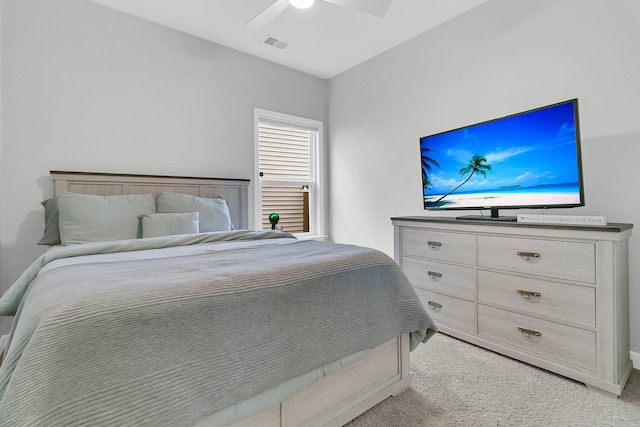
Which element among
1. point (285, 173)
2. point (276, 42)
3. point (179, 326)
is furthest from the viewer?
point (285, 173)

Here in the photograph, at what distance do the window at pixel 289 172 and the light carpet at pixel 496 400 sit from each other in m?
2.32

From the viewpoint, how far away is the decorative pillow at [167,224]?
218 centimetres

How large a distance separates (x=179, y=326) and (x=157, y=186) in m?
2.20

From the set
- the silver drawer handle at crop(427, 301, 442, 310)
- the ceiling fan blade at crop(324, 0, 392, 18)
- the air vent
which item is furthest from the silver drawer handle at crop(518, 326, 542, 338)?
the air vent

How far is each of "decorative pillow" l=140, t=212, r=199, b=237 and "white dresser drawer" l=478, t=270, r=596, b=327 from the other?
2.10 m

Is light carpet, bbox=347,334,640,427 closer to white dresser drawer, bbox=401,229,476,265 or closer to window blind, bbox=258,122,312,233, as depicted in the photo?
white dresser drawer, bbox=401,229,476,265

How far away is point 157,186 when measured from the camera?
109 inches

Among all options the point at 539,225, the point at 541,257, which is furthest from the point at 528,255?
the point at 539,225

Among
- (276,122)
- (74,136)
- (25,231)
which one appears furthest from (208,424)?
(276,122)

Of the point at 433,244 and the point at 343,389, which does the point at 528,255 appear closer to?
the point at 433,244

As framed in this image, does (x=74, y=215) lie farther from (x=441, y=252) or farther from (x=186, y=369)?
(x=441, y=252)

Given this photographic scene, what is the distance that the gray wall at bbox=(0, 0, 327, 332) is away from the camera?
2268mm

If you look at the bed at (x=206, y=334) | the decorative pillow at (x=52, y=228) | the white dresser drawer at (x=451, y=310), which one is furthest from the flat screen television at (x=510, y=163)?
the decorative pillow at (x=52, y=228)

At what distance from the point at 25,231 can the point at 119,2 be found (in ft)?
6.41
